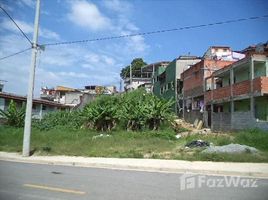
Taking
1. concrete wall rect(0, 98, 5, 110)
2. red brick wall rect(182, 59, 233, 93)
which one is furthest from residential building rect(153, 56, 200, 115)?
concrete wall rect(0, 98, 5, 110)

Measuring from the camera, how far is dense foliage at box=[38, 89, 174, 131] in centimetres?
3062

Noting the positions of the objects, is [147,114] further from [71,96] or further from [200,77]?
[71,96]

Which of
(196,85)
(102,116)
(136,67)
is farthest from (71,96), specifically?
(102,116)

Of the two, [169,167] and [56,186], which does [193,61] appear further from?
[56,186]

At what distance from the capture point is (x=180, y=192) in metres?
9.16

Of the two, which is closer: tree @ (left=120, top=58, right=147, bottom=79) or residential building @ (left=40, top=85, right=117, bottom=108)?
residential building @ (left=40, top=85, right=117, bottom=108)

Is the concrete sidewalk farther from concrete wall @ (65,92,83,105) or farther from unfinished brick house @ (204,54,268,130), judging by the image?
concrete wall @ (65,92,83,105)

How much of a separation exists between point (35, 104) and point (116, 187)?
142 ft

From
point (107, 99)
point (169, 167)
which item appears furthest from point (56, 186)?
point (107, 99)

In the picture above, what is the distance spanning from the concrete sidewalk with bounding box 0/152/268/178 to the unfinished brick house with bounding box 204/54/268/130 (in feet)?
39.5

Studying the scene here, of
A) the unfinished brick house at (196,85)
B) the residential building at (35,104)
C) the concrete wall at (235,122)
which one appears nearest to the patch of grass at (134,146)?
the concrete wall at (235,122)

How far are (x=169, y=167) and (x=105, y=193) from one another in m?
5.62

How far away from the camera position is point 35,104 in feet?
167

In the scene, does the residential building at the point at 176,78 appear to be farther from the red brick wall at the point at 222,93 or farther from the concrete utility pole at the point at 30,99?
the concrete utility pole at the point at 30,99
